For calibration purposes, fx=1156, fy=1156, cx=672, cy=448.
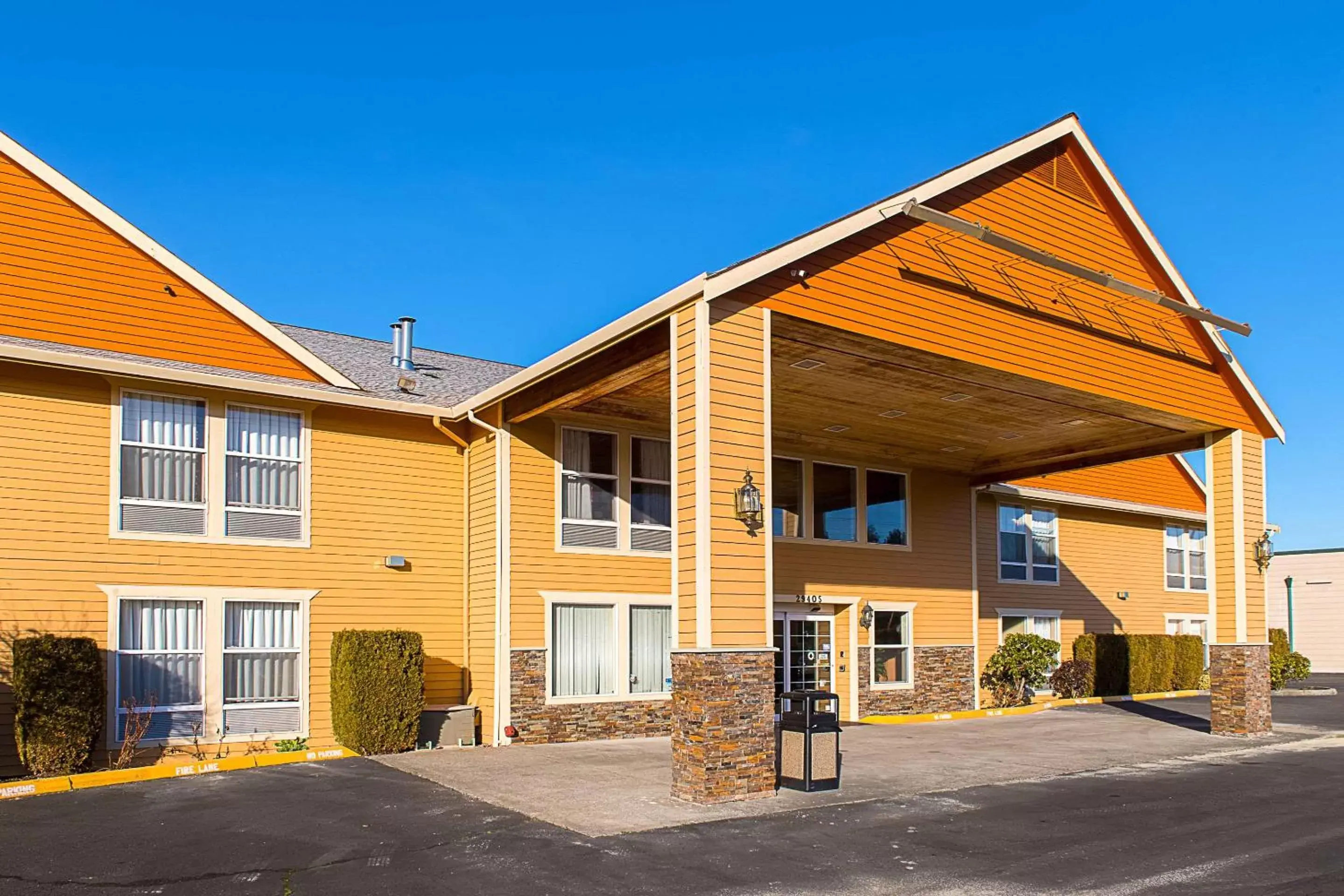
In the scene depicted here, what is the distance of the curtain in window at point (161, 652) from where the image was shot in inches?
538

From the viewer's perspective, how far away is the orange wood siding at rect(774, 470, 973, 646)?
20.0 metres

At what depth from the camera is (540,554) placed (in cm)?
1641

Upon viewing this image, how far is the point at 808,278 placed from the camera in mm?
12102

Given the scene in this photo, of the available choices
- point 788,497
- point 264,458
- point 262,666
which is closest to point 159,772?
point 262,666

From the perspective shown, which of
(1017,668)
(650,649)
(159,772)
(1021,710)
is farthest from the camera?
(1017,668)

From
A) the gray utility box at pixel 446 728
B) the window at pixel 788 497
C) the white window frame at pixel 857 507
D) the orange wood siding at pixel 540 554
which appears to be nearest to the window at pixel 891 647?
the white window frame at pixel 857 507

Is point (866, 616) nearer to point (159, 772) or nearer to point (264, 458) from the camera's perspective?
point (264, 458)

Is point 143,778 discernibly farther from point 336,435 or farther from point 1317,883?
point 1317,883

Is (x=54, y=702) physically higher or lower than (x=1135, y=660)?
higher

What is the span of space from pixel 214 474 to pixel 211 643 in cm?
209

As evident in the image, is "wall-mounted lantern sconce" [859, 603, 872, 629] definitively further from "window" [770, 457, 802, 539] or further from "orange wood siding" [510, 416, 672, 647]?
"orange wood siding" [510, 416, 672, 647]

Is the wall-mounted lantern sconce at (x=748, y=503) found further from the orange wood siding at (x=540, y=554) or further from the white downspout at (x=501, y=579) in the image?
the white downspout at (x=501, y=579)

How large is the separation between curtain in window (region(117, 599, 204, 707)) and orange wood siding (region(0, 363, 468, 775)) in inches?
11.6

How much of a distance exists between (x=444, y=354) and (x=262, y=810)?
11.6 metres
